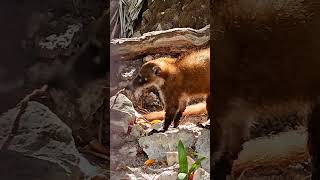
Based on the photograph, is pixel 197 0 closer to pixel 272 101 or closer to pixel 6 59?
pixel 272 101

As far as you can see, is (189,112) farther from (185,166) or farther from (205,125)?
(185,166)

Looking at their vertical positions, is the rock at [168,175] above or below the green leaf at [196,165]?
below

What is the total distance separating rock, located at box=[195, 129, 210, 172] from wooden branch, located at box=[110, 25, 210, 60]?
17.0 inches

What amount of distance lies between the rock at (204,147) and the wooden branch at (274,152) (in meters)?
0.14

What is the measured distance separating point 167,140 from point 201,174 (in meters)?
0.24

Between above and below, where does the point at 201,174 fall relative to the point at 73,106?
below

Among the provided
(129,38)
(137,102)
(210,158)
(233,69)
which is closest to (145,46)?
(129,38)

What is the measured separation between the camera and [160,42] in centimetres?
278

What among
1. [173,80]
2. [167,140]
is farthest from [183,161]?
[173,80]

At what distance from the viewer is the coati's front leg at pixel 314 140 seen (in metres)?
2.49

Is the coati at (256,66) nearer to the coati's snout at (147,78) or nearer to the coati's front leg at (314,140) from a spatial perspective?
the coati's front leg at (314,140)

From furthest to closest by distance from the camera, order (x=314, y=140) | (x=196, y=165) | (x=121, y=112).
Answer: (x=121, y=112) < (x=196, y=165) < (x=314, y=140)

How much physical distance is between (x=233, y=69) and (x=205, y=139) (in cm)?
37

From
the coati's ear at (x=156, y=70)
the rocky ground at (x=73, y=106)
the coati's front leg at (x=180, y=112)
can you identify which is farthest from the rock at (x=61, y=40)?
the coati's front leg at (x=180, y=112)
